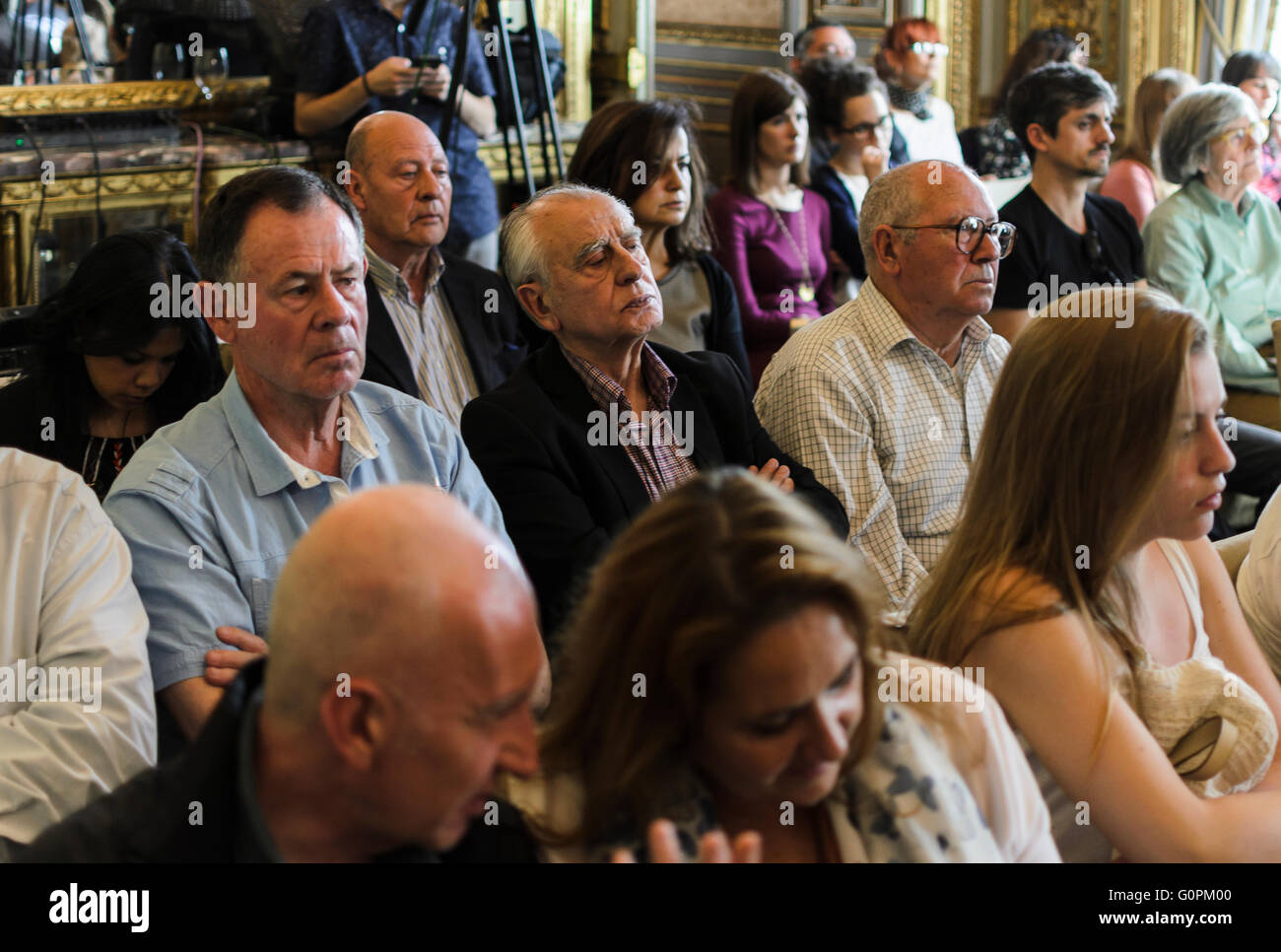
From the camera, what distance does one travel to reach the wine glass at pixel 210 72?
4164 mm

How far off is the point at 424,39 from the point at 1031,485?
2816 mm

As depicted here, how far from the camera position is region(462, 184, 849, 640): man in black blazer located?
2.04 m

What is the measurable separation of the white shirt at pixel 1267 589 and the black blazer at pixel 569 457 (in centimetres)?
61

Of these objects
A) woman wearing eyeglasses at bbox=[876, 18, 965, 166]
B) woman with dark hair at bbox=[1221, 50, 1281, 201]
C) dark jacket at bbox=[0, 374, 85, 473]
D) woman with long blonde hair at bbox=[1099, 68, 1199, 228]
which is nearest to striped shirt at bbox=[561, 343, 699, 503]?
dark jacket at bbox=[0, 374, 85, 473]

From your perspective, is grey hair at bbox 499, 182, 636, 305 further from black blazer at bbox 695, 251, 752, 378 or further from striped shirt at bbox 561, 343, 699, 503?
black blazer at bbox 695, 251, 752, 378

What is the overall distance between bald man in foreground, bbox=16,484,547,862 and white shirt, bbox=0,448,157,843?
1.37 ft

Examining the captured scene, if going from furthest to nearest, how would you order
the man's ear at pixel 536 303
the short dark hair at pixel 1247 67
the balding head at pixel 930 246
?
1. the short dark hair at pixel 1247 67
2. the balding head at pixel 930 246
3. the man's ear at pixel 536 303

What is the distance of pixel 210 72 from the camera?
416 cm

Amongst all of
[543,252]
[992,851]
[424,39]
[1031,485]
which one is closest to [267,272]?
[543,252]

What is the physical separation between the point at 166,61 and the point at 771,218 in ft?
6.26

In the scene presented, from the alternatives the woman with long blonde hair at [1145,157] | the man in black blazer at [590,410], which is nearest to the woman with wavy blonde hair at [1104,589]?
the man in black blazer at [590,410]

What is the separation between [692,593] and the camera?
3.41 feet

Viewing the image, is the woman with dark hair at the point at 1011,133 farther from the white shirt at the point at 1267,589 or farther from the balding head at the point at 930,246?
the white shirt at the point at 1267,589
